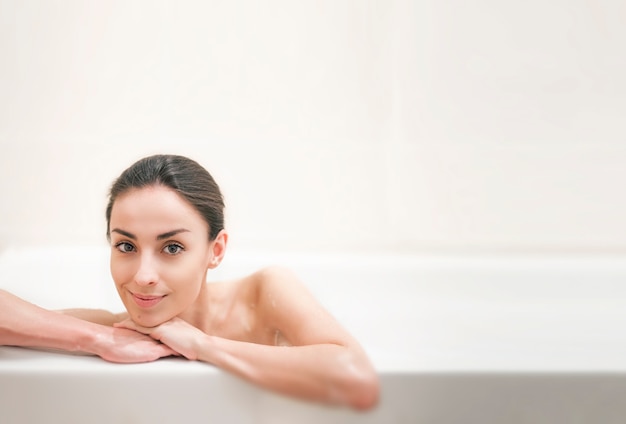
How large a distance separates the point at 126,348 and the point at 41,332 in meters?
0.12

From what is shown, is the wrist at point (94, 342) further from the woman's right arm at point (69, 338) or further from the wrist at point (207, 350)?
the wrist at point (207, 350)

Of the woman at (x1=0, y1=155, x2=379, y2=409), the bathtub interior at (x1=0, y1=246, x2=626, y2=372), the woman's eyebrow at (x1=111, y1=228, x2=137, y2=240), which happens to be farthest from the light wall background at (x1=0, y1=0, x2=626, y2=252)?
the woman's eyebrow at (x1=111, y1=228, x2=137, y2=240)

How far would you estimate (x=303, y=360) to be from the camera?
38.1 inches

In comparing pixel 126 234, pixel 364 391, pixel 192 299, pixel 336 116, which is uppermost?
pixel 336 116

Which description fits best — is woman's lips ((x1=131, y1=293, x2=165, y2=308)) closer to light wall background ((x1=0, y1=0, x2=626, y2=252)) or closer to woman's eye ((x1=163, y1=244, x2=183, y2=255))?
woman's eye ((x1=163, y1=244, x2=183, y2=255))

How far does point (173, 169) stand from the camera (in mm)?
1068

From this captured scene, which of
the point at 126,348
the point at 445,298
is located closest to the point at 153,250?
the point at 126,348

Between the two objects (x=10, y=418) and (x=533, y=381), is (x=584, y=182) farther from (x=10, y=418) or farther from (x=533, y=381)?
(x=10, y=418)

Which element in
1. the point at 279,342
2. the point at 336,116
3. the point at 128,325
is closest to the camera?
the point at 128,325

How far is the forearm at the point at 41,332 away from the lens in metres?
1.01

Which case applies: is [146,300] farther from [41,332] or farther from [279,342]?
[279,342]

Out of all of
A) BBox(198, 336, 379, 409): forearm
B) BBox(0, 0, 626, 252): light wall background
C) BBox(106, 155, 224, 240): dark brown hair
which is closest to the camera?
BBox(198, 336, 379, 409): forearm

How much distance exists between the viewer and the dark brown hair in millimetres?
1060

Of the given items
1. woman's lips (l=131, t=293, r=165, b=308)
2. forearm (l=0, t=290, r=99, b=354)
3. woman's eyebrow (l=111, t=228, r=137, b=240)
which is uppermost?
woman's eyebrow (l=111, t=228, r=137, b=240)
